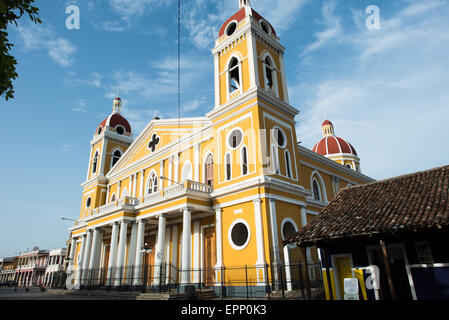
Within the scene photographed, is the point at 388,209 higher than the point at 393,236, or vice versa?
the point at 388,209

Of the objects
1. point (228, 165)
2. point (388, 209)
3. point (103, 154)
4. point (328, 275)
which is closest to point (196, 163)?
point (228, 165)

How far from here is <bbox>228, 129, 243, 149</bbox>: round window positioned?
58.6 ft

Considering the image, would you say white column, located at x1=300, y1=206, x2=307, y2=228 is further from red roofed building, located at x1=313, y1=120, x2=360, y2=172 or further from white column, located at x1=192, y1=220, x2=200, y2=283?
red roofed building, located at x1=313, y1=120, x2=360, y2=172

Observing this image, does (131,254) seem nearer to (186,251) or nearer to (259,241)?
(186,251)

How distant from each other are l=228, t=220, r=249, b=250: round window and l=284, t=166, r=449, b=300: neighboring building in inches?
197

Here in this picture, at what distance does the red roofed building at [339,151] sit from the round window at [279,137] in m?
20.5

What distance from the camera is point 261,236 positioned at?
14867 mm

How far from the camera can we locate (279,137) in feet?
60.9

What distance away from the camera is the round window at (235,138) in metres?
17.9

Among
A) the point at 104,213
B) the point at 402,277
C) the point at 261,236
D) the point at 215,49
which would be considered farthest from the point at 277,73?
the point at 104,213

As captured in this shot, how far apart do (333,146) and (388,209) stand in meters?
29.4

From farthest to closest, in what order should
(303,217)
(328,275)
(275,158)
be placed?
(303,217) < (275,158) < (328,275)

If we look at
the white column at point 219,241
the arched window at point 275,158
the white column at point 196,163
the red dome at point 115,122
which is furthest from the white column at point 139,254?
the red dome at point 115,122

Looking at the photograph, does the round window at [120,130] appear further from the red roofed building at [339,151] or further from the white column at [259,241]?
the red roofed building at [339,151]
